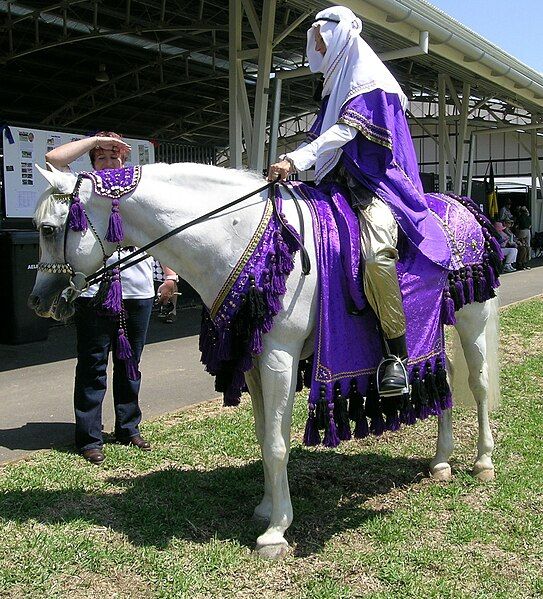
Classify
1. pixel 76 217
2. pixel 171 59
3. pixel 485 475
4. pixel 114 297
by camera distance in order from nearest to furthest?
1. pixel 76 217
2. pixel 114 297
3. pixel 485 475
4. pixel 171 59

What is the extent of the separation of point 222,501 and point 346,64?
8.09 ft

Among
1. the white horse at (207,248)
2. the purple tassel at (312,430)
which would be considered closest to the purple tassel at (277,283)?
the white horse at (207,248)

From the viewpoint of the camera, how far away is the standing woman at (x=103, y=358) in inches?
178

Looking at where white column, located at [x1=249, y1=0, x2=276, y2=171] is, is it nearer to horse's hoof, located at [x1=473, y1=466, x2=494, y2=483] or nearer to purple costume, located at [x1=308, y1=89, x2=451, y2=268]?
purple costume, located at [x1=308, y1=89, x2=451, y2=268]

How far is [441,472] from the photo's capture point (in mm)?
4234

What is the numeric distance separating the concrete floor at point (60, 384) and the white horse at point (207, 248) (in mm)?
2119

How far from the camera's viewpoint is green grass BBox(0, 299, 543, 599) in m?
3.04

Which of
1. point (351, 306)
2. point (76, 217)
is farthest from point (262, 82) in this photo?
point (76, 217)

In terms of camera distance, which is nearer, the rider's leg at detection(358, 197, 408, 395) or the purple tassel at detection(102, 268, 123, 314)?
the rider's leg at detection(358, 197, 408, 395)

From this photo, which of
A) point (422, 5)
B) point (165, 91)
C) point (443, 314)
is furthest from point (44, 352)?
point (165, 91)

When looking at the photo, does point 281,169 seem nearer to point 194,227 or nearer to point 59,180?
point 194,227

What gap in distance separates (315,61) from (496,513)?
2.62 m

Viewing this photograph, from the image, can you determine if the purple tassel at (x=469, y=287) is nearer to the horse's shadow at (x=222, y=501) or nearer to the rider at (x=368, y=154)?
the rider at (x=368, y=154)

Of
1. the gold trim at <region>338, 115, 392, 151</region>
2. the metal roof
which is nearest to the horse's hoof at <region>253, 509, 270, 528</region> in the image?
the gold trim at <region>338, 115, 392, 151</region>
